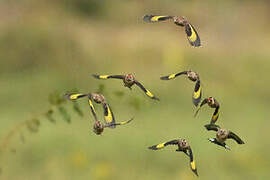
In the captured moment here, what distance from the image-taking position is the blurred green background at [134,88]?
3.43 m


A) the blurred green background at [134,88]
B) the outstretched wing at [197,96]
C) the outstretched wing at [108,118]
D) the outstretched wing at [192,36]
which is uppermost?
the outstretched wing at [192,36]

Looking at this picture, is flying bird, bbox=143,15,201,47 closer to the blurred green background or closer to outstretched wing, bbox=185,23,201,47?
outstretched wing, bbox=185,23,201,47


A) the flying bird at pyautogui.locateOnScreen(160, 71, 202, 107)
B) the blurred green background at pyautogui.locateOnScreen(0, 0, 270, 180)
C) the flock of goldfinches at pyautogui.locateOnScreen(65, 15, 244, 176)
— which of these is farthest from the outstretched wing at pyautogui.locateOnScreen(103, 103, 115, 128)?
the blurred green background at pyautogui.locateOnScreen(0, 0, 270, 180)

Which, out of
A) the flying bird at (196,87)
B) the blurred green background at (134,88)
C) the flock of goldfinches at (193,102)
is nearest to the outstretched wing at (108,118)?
the flock of goldfinches at (193,102)

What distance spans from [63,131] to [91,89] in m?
1.21

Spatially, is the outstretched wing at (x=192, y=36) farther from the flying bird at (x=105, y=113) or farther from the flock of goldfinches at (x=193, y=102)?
the flying bird at (x=105, y=113)

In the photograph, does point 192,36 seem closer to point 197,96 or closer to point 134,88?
point 197,96

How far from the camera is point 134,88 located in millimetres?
5023

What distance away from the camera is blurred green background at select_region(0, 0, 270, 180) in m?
3.43

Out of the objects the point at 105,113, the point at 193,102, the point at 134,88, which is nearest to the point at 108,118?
the point at 105,113

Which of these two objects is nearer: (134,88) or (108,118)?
(108,118)

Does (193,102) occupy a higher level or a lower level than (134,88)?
higher

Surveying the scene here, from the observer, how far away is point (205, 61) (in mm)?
6551

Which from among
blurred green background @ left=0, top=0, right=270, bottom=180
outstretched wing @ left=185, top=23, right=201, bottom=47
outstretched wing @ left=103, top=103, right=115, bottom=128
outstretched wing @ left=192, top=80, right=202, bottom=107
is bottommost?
blurred green background @ left=0, top=0, right=270, bottom=180
